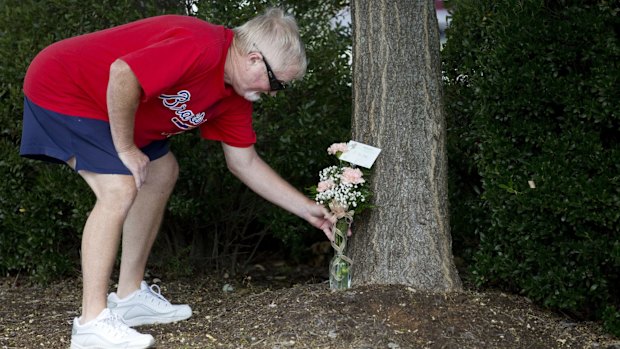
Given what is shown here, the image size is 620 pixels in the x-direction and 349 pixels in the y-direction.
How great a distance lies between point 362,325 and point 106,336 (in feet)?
3.56

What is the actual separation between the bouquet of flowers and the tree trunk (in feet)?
0.29

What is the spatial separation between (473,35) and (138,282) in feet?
6.81

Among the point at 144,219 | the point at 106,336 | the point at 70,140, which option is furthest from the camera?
the point at 144,219

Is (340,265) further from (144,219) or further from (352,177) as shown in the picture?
(144,219)

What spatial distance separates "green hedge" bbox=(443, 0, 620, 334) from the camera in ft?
12.7

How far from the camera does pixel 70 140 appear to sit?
370 centimetres

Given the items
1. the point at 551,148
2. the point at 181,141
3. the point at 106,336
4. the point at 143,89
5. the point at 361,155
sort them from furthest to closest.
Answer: the point at 181,141, the point at 361,155, the point at 551,148, the point at 106,336, the point at 143,89

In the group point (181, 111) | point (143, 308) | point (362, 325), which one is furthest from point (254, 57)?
point (143, 308)

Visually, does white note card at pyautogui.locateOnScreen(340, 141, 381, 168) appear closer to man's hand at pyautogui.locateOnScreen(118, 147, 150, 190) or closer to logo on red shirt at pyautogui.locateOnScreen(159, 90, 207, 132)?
logo on red shirt at pyautogui.locateOnScreen(159, 90, 207, 132)

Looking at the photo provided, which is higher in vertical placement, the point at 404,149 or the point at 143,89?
the point at 143,89

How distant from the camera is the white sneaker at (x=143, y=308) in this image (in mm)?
4238

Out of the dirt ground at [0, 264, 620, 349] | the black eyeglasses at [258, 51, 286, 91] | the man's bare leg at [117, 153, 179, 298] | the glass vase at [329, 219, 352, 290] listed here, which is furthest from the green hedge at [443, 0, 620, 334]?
the man's bare leg at [117, 153, 179, 298]

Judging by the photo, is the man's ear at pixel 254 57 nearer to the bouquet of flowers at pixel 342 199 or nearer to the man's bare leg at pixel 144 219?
the bouquet of flowers at pixel 342 199

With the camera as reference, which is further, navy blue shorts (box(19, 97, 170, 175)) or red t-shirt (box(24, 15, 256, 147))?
navy blue shorts (box(19, 97, 170, 175))
